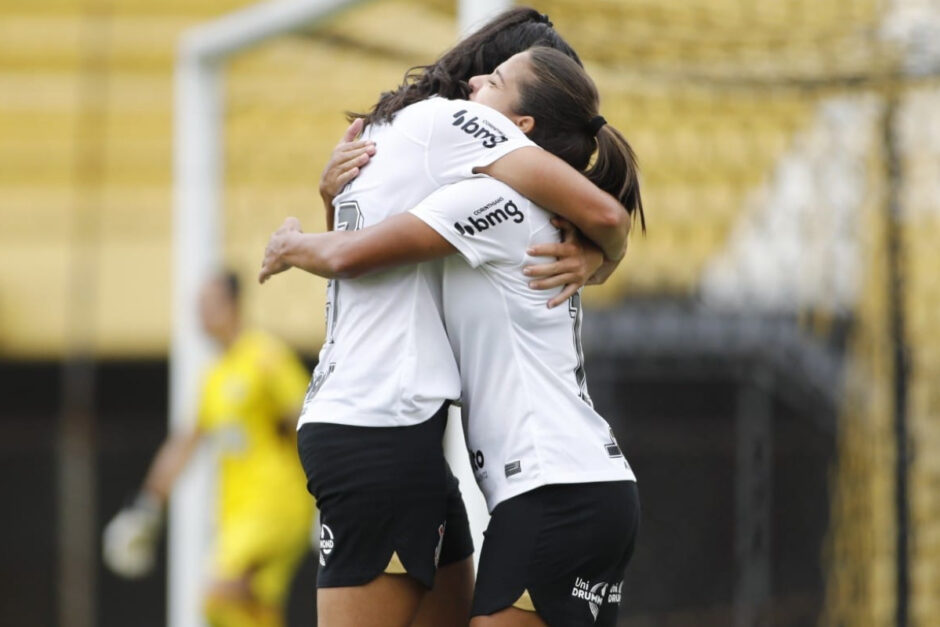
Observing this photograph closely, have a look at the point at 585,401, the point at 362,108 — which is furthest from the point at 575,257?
the point at 362,108

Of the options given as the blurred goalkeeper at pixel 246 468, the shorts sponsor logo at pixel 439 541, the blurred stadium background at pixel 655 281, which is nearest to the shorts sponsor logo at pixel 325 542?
the shorts sponsor logo at pixel 439 541

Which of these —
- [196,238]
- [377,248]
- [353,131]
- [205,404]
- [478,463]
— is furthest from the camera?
[196,238]

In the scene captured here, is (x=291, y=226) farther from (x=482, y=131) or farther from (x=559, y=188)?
(x=559, y=188)

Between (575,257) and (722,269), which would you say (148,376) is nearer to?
(722,269)

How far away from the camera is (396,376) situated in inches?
107

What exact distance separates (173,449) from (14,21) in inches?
202

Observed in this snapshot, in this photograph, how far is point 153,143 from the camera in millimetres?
11133

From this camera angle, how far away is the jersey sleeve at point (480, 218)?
2.70 meters

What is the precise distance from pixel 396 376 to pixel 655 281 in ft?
21.9

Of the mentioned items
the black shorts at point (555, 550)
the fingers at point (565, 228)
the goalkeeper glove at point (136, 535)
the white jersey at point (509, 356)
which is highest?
the fingers at point (565, 228)

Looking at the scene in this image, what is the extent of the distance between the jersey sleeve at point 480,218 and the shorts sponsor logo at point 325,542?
0.55 meters

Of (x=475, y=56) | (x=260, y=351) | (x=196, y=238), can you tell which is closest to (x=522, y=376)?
(x=475, y=56)

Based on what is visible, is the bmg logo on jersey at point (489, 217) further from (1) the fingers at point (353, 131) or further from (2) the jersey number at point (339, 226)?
(1) the fingers at point (353, 131)

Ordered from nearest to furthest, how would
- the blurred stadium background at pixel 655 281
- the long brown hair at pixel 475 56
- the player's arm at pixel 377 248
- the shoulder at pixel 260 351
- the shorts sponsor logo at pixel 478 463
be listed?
the player's arm at pixel 377 248
the shorts sponsor logo at pixel 478 463
the long brown hair at pixel 475 56
the blurred stadium background at pixel 655 281
the shoulder at pixel 260 351
